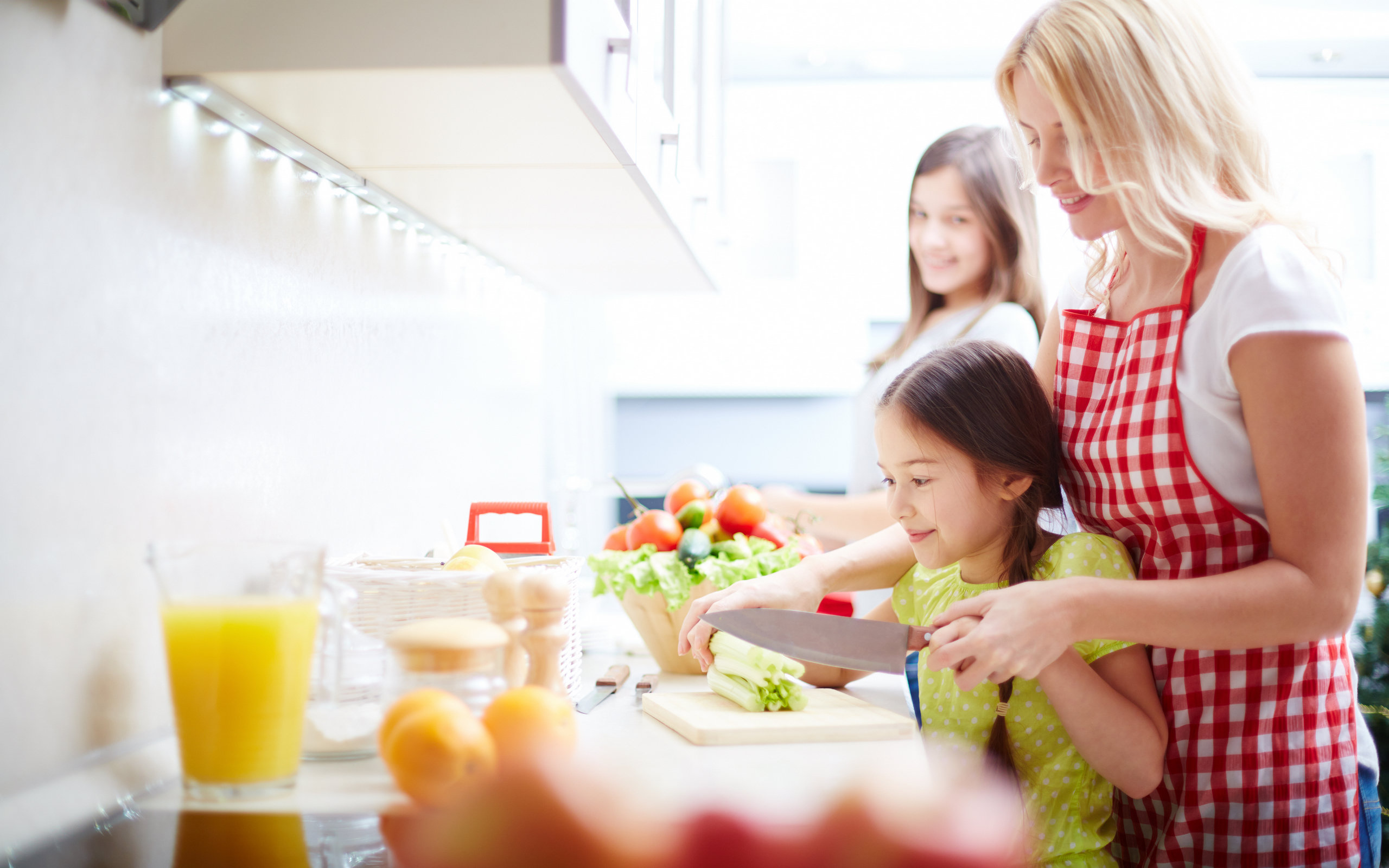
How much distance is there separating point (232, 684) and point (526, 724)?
0.56 feet

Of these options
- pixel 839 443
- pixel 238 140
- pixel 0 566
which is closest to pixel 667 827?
pixel 0 566

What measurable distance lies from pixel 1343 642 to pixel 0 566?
1059mm

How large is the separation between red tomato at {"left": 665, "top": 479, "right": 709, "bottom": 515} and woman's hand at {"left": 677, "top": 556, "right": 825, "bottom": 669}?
35cm

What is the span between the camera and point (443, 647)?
0.57m

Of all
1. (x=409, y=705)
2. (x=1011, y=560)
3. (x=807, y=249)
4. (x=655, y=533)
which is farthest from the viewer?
(x=807, y=249)

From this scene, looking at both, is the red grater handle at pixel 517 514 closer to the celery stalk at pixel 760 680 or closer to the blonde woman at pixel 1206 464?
the celery stalk at pixel 760 680

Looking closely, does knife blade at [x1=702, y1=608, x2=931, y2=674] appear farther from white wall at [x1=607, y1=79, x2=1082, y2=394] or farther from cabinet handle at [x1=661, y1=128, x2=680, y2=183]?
white wall at [x1=607, y1=79, x2=1082, y2=394]

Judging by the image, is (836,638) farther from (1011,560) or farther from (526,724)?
(526,724)

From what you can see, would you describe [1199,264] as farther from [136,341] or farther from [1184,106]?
[136,341]

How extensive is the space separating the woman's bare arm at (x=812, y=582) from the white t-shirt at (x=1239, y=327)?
340 mm

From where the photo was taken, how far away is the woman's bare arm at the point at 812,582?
982 mm

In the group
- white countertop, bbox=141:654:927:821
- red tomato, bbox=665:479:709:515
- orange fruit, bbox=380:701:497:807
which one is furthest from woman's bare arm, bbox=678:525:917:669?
orange fruit, bbox=380:701:497:807

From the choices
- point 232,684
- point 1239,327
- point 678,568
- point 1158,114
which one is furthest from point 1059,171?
point 232,684

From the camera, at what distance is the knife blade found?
0.85 m
